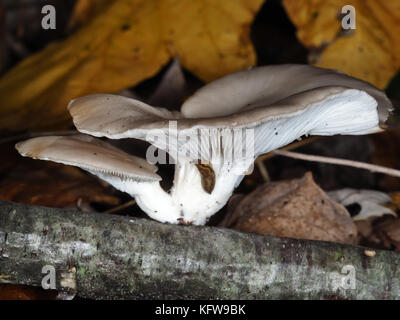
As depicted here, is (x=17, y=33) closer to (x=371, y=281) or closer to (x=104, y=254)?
(x=104, y=254)

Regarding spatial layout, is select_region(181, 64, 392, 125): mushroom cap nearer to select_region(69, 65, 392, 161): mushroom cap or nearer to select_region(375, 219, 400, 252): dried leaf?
select_region(69, 65, 392, 161): mushroom cap

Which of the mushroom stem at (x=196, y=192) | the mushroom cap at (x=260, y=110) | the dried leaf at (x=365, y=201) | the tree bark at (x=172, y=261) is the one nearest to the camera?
the mushroom cap at (x=260, y=110)

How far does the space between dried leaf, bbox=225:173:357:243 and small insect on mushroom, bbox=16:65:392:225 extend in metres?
0.33

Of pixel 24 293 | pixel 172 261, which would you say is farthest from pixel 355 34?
pixel 24 293

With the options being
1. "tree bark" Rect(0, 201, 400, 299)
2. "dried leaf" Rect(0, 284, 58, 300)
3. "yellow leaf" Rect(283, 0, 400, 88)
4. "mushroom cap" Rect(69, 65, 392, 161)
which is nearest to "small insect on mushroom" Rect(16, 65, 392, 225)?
"mushroom cap" Rect(69, 65, 392, 161)

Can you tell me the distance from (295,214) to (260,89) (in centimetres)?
75

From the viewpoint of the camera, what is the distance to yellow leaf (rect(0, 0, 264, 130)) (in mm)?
3320

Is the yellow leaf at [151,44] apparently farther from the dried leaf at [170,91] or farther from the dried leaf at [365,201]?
the dried leaf at [365,201]

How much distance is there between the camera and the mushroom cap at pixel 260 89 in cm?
221

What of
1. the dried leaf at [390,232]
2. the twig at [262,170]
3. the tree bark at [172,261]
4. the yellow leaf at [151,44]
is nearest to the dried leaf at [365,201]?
the dried leaf at [390,232]

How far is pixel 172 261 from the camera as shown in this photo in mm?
Answer: 2104

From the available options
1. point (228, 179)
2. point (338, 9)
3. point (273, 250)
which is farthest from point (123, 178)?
point (338, 9)

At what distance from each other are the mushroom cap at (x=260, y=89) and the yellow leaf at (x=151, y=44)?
2.82 feet

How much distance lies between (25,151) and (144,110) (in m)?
0.57
